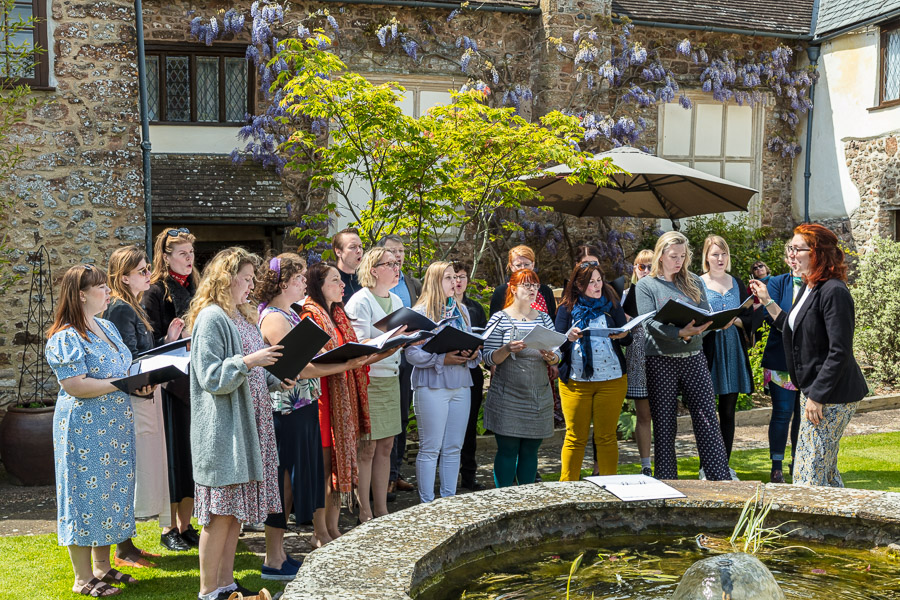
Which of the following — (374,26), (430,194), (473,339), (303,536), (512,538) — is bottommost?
(303,536)

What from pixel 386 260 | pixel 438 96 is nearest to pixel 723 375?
pixel 386 260

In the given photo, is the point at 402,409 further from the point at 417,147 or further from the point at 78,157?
the point at 78,157

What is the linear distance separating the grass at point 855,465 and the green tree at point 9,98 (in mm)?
5303

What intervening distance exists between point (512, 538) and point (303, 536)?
8.69ft

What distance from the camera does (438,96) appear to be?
1354 centimetres

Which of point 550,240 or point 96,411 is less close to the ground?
point 550,240

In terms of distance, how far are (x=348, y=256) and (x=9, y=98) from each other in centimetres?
364

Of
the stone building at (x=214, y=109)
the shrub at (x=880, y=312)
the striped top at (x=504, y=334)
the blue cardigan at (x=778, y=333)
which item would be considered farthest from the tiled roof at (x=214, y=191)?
the shrub at (x=880, y=312)

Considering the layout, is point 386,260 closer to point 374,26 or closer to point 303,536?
point 303,536

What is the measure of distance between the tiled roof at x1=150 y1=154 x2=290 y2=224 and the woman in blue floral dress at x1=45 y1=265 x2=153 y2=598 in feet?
23.4

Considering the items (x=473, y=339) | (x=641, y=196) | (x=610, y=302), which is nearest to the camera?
(x=473, y=339)

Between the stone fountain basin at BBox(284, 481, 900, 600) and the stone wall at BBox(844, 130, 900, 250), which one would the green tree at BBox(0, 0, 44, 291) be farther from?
the stone wall at BBox(844, 130, 900, 250)

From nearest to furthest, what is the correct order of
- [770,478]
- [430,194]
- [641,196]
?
[770,478] → [430,194] → [641,196]

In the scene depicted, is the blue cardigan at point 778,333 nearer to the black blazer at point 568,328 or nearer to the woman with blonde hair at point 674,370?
the woman with blonde hair at point 674,370
